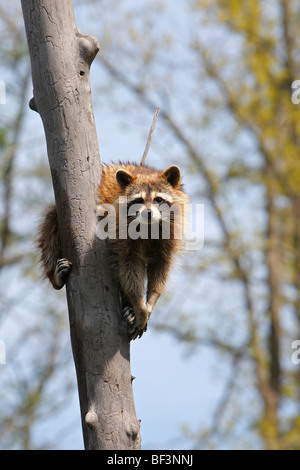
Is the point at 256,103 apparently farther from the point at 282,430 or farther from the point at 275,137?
the point at 282,430

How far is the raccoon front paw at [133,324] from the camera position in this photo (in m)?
4.37

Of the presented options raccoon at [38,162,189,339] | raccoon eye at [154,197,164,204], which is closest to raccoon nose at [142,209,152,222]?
raccoon at [38,162,189,339]

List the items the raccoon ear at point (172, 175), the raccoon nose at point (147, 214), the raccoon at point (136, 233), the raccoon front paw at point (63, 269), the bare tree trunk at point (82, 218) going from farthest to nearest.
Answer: the raccoon ear at point (172, 175) < the raccoon nose at point (147, 214) < the raccoon at point (136, 233) < the raccoon front paw at point (63, 269) < the bare tree trunk at point (82, 218)

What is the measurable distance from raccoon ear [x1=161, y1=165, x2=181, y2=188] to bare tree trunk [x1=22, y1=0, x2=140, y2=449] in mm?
827

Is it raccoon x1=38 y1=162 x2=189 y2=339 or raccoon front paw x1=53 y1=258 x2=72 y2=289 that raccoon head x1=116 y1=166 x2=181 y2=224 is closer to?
raccoon x1=38 y1=162 x2=189 y2=339

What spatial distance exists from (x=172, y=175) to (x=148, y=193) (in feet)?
1.09

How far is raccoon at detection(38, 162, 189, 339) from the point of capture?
4504 mm

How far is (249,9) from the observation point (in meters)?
15.5

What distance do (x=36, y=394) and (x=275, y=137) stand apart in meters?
8.31

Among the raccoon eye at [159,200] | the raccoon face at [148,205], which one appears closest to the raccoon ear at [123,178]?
the raccoon face at [148,205]

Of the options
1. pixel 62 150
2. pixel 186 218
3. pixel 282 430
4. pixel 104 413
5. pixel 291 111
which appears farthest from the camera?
pixel 282 430

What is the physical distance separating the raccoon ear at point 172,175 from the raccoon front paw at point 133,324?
1181 mm

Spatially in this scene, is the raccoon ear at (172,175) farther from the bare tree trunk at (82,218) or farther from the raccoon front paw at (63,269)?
the raccoon front paw at (63,269)
